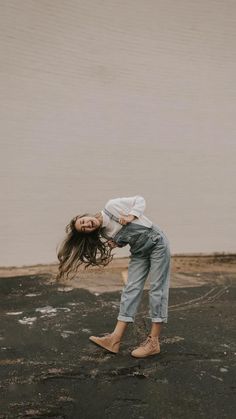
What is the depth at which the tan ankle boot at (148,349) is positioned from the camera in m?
4.25

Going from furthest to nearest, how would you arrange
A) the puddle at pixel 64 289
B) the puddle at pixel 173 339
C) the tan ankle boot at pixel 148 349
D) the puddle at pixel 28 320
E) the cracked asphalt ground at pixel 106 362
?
the puddle at pixel 64 289 → the puddle at pixel 28 320 → the puddle at pixel 173 339 → the tan ankle boot at pixel 148 349 → the cracked asphalt ground at pixel 106 362

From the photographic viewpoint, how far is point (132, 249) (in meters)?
4.36

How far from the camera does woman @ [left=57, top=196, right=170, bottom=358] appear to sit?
165 inches

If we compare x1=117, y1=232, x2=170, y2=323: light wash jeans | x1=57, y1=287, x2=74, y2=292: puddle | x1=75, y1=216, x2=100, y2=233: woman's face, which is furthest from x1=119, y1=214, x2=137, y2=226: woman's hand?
x1=57, y1=287, x2=74, y2=292: puddle

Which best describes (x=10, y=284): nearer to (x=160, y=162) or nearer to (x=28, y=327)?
(x=28, y=327)

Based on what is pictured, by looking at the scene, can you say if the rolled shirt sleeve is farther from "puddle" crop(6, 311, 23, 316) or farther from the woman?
"puddle" crop(6, 311, 23, 316)

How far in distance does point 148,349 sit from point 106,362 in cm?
37

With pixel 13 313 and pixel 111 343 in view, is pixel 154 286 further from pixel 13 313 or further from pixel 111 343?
pixel 13 313

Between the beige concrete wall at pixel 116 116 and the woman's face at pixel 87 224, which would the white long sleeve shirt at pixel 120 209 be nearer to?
the woman's face at pixel 87 224

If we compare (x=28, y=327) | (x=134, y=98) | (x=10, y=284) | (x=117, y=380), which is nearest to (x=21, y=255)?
(x=10, y=284)

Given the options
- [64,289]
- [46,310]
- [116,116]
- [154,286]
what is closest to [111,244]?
[154,286]

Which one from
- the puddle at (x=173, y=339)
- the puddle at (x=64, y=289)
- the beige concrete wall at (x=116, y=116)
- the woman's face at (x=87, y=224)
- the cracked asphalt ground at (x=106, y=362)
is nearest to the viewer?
the cracked asphalt ground at (x=106, y=362)

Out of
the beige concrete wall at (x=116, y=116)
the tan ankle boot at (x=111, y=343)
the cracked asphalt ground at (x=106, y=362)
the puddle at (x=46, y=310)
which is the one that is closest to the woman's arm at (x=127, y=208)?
the tan ankle boot at (x=111, y=343)

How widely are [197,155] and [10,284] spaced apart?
3.39 metres
